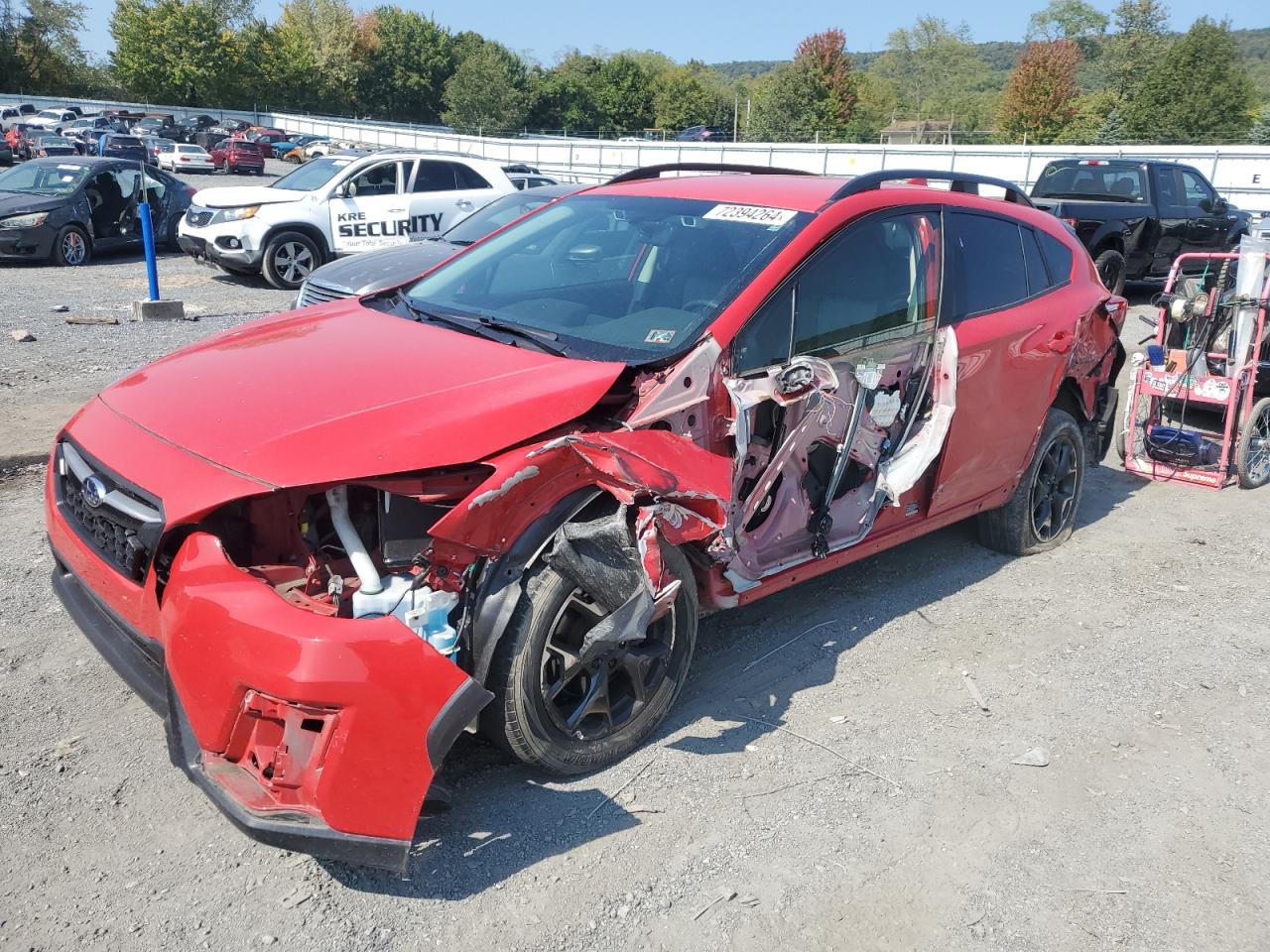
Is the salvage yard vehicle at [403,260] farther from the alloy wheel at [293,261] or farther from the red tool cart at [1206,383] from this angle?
the red tool cart at [1206,383]

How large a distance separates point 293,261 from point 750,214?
1070cm

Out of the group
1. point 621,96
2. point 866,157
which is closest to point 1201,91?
point 866,157

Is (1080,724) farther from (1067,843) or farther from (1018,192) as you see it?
(1018,192)

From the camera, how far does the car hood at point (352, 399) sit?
9.23 feet

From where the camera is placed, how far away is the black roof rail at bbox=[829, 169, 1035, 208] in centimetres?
410

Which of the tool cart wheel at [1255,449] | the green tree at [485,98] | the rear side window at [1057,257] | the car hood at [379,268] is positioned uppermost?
the green tree at [485,98]

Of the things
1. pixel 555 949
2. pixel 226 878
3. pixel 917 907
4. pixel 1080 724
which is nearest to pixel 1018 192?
pixel 1080 724

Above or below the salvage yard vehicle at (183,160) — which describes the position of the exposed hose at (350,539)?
below

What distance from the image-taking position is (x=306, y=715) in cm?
251

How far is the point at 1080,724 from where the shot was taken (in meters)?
3.79

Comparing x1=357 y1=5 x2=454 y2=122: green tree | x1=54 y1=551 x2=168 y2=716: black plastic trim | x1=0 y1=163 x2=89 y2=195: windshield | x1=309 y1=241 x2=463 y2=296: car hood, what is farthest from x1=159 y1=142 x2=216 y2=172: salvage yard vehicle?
A: x1=357 y1=5 x2=454 y2=122: green tree

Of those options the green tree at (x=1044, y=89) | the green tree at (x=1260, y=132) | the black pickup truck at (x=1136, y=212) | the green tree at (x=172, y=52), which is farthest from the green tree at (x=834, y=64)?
the black pickup truck at (x=1136, y=212)

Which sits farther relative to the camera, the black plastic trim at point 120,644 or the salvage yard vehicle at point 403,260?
the salvage yard vehicle at point 403,260

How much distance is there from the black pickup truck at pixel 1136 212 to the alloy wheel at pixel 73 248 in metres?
13.5
